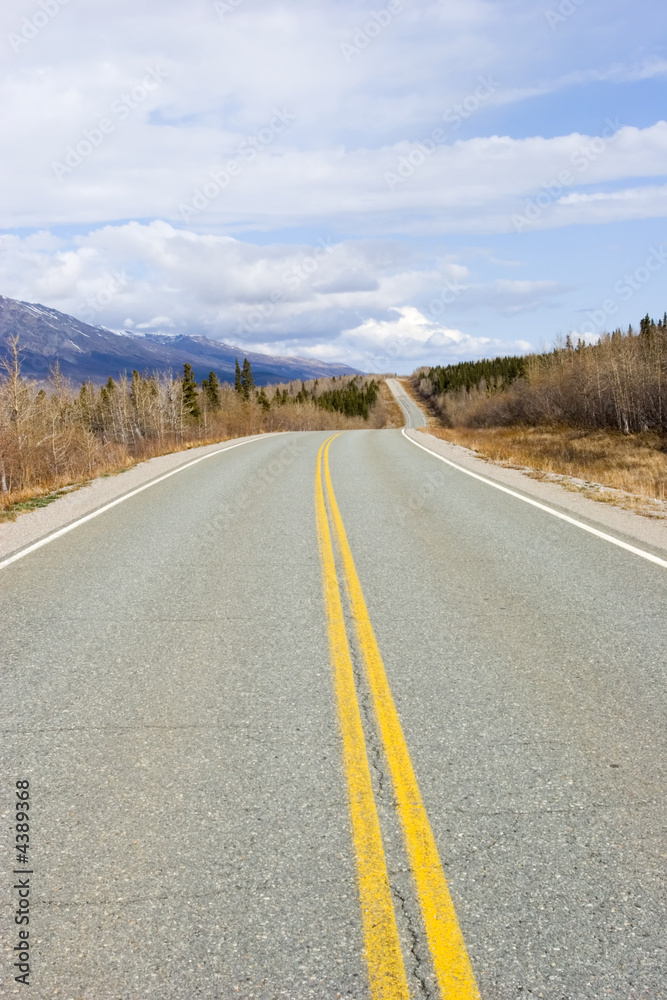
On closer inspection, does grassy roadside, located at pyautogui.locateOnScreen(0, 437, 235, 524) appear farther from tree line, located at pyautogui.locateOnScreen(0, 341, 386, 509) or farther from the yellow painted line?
the yellow painted line

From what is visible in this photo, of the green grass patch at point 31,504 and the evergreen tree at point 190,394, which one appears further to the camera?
the evergreen tree at point 190,394

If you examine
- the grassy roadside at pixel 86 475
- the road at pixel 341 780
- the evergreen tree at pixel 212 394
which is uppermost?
the evergreen tree at pixel 212 394

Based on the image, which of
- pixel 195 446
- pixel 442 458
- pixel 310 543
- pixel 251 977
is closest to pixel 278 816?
pixel 251 977

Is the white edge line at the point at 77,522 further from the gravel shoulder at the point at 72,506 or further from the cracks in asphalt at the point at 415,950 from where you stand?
the cracks in asphalt at the point at 415,950

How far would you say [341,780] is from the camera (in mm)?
3111

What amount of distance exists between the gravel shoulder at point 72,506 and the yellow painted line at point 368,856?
224 inches

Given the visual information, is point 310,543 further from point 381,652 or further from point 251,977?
point 251,977

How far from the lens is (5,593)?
632cm

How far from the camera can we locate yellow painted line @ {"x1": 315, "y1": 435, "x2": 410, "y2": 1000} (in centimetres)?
207

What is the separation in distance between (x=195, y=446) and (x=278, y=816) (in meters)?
24.8

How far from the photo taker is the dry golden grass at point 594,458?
12.2 meters

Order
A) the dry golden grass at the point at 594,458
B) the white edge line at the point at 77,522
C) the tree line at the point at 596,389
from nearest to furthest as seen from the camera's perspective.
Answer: the white edge line at the point at 77,522 < the dry golden grass at the point at 594,458 < the tree line at the point at 596,389

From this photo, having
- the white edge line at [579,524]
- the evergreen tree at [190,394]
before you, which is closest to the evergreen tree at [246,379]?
the evergreen tree at [190,394]

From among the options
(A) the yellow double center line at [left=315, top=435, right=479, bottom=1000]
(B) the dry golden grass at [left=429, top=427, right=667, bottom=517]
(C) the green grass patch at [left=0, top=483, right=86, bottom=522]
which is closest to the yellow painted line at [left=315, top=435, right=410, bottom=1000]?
(A) the yellow double center line at [left=315, top=435, right=479, bottom=1000]
